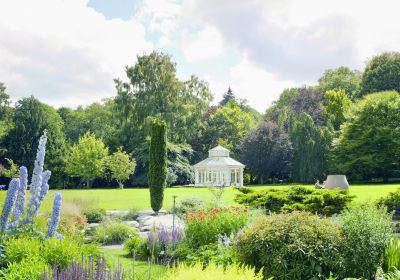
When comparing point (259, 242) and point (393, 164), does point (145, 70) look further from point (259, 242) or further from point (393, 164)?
point (259, 242)

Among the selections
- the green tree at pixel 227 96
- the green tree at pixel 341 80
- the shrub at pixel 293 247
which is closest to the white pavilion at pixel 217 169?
the green tree at pixel 341 80

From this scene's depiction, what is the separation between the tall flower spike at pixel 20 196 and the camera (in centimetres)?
569

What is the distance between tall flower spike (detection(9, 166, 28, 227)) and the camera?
569cm

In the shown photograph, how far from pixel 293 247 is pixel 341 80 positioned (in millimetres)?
51819

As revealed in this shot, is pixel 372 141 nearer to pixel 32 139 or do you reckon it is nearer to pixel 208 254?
pixel 32 139

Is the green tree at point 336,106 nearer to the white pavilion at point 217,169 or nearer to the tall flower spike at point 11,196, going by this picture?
the white pavilion at point 217,169

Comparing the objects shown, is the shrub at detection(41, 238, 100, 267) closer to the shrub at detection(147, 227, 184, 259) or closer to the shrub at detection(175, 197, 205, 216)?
the shrub at detection(147, 227, 184, 259)

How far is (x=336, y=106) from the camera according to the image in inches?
1837

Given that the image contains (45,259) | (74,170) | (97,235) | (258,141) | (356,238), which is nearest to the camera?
(45,259)

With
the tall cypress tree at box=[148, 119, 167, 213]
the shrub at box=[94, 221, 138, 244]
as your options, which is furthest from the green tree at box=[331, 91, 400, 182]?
the shrub at box=[94, 221, 138, 244]

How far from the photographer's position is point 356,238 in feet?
20.1

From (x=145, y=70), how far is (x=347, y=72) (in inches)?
1209

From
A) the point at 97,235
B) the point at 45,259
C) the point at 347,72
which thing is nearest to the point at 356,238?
the point at 45,259

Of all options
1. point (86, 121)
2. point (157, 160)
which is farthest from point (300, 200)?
point (86, 121)
